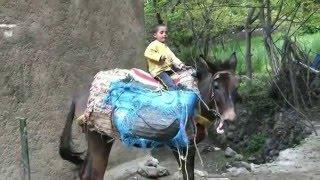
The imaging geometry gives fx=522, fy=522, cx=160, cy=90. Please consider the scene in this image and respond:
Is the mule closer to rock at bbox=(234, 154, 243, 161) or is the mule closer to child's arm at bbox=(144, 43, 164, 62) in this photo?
child's arm at bbox=(144, 43, 164, 62)

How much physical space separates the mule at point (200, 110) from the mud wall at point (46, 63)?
378mm

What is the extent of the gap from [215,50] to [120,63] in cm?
990

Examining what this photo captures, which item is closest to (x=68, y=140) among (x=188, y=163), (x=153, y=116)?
(x=153, y=116)

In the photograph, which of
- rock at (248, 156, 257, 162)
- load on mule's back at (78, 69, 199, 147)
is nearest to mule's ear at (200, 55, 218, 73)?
load on mule's back at (78, 69, 199, 147)

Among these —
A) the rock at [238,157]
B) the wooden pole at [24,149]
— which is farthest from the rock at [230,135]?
the wooden pole at [24,149]

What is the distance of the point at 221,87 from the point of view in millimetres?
5441

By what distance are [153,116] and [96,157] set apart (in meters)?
0.90

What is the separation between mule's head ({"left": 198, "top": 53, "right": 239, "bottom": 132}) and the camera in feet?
17.6

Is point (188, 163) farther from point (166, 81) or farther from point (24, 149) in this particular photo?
point (24, 149)

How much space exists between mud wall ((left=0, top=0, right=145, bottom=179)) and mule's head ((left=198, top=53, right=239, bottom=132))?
1.61 metres

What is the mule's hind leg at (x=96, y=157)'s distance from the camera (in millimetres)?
5566

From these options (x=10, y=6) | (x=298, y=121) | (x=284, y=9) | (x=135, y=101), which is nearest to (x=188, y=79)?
(x=135, y=101)

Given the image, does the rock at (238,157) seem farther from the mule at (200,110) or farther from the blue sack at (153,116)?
the blue sack at (153,116)

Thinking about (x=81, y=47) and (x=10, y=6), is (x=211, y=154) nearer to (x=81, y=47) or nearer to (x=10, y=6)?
(x=81, y=47)
